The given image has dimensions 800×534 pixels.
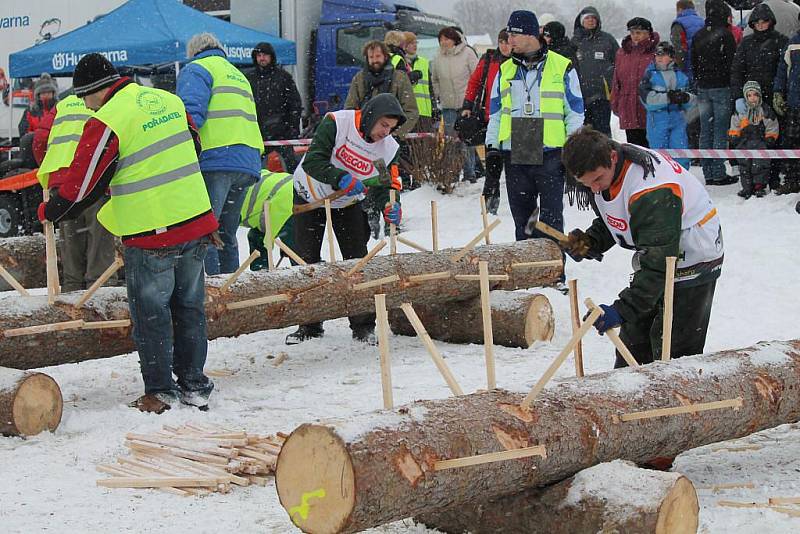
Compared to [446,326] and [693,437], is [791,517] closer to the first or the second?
[693,437]

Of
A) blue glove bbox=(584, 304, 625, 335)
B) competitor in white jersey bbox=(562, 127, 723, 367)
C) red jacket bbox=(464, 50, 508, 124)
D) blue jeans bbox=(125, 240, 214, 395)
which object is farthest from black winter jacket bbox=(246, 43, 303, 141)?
blue glove bbox=(584, 304, 625, 335)

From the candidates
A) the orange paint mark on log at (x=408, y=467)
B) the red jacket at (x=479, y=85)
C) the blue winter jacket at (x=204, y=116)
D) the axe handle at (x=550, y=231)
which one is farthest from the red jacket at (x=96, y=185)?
the red jacket at (x=479, y=85)

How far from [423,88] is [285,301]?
6321 mm

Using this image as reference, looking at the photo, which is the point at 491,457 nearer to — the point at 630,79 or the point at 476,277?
the point at 476,277

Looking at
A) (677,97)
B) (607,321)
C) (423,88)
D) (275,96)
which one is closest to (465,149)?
(423,88)

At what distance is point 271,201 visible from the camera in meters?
7.43

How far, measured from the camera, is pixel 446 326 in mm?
6984

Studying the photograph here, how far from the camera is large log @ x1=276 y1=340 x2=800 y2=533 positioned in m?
3.07

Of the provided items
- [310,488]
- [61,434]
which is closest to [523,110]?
[61,434]

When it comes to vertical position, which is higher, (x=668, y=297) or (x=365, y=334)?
(x=668, y=297)

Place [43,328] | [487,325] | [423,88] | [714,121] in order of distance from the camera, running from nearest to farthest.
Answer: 1. [487,325]
2. [43,328]
3. [714,121]
4. [423,88]

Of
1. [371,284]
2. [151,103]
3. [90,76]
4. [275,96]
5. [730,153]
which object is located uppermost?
[90,76]

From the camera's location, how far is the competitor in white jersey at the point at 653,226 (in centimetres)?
429

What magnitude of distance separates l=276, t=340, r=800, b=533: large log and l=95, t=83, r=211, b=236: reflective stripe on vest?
6.90 ft
